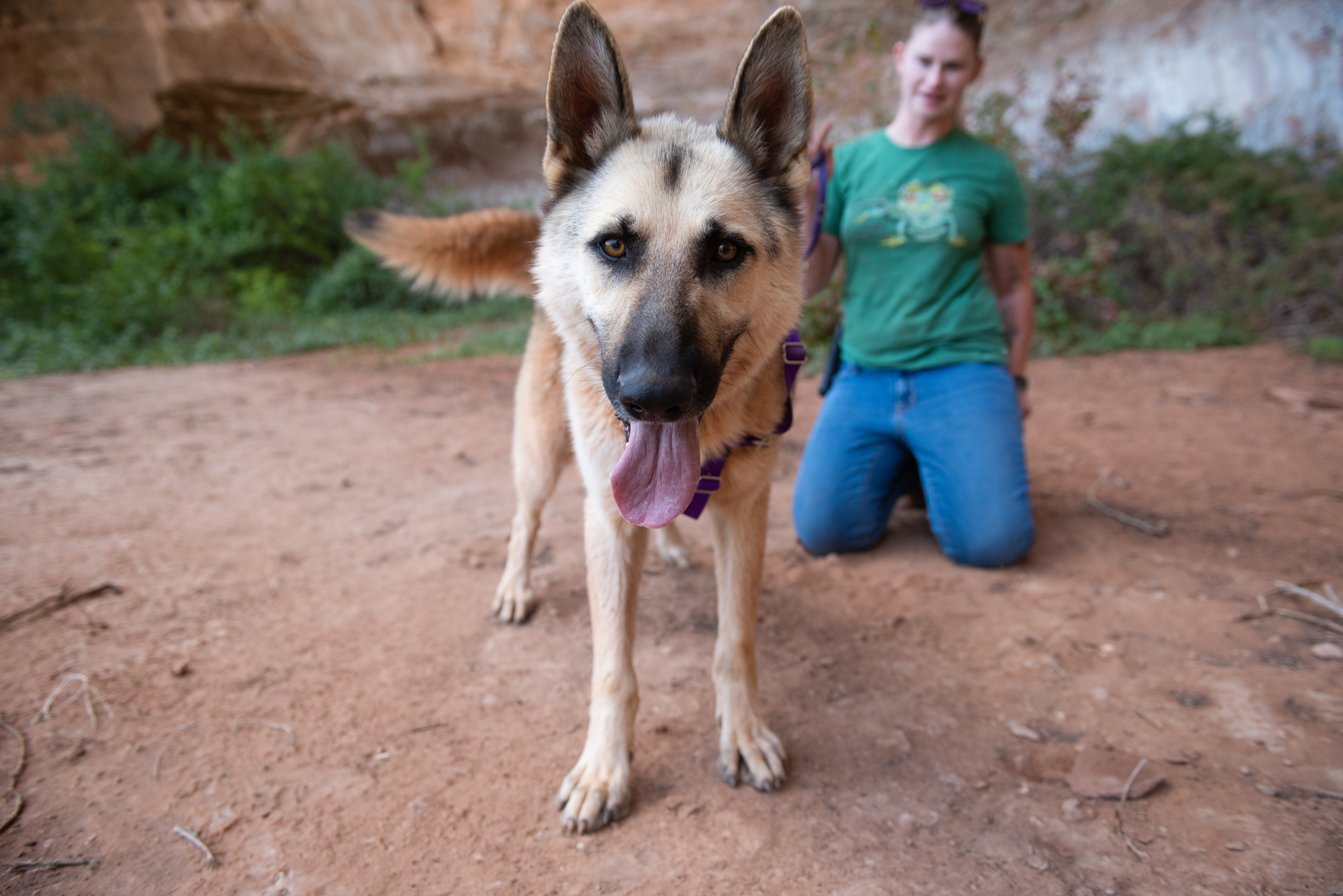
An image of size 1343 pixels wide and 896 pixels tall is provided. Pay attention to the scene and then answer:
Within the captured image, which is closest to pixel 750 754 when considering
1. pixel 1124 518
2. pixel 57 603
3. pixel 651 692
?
pixel 651 692

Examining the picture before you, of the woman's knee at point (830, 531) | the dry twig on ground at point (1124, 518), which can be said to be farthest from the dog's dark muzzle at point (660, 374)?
the dry twig on ground at point (1124, 518)

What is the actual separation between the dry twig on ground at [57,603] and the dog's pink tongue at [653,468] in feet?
7.71

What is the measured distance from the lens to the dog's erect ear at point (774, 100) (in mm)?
1691

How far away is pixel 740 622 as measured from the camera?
1948 mm

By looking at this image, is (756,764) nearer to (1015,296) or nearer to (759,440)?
(759,440)

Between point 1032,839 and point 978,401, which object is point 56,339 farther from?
point 1032,839

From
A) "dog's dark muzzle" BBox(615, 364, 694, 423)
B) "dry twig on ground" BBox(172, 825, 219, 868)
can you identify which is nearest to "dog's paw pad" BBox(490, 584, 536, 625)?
"dry twig on ground" BBox(172, 825, 219, 868)

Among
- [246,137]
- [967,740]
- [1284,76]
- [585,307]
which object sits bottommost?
[967,740]

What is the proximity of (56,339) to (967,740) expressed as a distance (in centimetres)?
927

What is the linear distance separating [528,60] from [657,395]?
11.1m

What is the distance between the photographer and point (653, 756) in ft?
6.27

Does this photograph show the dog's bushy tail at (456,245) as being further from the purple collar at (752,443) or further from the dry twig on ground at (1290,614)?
the dry twig on ground at (1290,614)

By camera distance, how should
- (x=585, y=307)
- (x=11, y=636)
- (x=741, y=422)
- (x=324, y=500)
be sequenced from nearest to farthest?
(x=585, y=307) < (x=741, y=422) < (x=11, y=636) < (x=324, y=500)

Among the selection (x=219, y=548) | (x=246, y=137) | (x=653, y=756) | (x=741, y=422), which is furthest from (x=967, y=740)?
(x=246, y=137)
